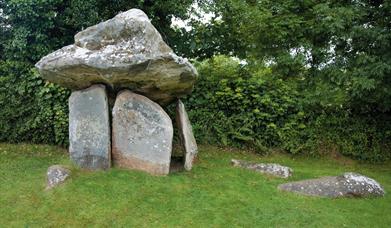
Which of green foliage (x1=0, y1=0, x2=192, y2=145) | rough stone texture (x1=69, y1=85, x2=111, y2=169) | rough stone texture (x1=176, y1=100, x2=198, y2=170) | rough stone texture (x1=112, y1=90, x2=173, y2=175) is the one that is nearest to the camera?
rough stone texture (x1=69, y1=85, x2=111, y2=169)

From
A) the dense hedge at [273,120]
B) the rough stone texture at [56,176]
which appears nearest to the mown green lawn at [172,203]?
the rough stone texture at [56,176]

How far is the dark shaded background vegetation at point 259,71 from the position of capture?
42.7ft

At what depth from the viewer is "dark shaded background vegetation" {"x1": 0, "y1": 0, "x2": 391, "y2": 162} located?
1302 cm

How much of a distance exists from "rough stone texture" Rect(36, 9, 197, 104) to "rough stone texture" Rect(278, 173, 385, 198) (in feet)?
11.0

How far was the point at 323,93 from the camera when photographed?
13.5 metres

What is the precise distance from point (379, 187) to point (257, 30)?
747cm

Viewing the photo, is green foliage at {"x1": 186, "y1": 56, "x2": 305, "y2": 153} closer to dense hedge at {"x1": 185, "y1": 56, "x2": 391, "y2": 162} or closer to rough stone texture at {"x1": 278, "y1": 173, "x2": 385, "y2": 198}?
dense hedge at {"x1": 185, "y1": 56, "x2": 391, "y2": 162}

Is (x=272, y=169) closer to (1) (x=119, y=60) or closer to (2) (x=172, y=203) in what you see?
(2) (x=172, y=203)

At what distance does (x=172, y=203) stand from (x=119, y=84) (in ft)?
9.91

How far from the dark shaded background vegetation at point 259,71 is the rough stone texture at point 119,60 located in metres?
3.43

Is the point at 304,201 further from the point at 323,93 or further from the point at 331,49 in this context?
the point at 331,49

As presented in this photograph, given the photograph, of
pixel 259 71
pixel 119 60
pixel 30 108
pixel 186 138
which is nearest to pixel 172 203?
pixel 186 138

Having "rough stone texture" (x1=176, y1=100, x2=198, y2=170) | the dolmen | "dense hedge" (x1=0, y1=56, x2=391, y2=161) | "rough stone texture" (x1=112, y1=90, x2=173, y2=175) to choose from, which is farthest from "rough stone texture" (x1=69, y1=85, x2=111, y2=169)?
"dense hedge" (x1=0, y1=56, x2=391, y2=161)

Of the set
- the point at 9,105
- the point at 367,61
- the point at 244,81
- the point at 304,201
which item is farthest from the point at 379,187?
the point at 9,105
